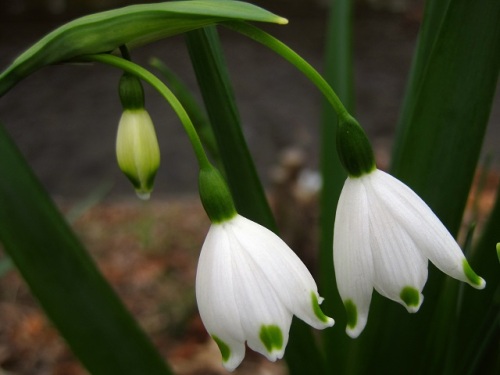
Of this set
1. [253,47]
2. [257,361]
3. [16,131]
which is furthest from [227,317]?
[253,47]

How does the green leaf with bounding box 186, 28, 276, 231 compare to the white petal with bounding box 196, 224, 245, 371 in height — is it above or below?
above

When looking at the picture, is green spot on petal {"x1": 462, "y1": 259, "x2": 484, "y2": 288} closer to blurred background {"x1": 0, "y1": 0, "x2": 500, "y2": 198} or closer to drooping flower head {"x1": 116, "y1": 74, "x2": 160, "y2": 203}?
drooping flower head {"x1": 116, "y1": 74, "x2": 160, "y2": 203}

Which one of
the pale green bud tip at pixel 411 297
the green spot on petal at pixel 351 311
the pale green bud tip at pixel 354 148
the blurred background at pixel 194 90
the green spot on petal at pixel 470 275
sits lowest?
the blurred background at pixel 194 90

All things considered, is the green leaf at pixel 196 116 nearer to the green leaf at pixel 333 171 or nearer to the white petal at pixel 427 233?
the green leaf at pixel 333 171

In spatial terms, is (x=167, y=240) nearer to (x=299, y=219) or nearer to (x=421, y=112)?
(x=299, y=219)

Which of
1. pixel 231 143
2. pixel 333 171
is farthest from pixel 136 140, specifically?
pixel 333 171

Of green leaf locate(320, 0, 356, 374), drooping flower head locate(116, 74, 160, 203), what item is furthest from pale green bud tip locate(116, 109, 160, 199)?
green leaf locate(320, 0, 356, 374)

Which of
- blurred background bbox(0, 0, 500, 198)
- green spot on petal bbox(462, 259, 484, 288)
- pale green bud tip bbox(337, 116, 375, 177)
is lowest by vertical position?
blurred background bbox(0, 0, 500, 198)

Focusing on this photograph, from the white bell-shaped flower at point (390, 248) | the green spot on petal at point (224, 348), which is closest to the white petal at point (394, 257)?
the white bell-shaped flower at point (390, 248)
